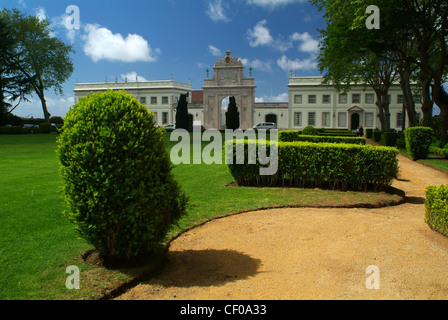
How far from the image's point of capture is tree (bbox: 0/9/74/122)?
138ft

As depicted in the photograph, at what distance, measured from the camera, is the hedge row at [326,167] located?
9023 millimetres

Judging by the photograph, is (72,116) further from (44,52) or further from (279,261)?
(44,52)

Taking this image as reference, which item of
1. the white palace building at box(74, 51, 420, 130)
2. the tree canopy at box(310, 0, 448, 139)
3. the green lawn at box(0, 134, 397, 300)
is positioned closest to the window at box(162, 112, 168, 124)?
the white palace building at box(74, 51, 420, 130)

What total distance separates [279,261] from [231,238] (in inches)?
46.1

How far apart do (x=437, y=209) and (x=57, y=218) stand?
6.86 meters

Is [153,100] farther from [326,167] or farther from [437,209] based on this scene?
[437,209]

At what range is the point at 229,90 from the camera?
54000 millimetres

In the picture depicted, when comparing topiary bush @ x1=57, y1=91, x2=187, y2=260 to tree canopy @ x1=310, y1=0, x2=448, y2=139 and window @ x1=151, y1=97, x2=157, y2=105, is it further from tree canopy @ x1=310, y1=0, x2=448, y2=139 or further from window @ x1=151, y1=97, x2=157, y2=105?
window @ x1=151, y1=97, x2=157, y2=105

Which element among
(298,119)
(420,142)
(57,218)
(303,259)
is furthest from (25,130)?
(298,119)

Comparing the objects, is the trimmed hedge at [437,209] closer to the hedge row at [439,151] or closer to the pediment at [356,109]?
the hedge row at [439,151]

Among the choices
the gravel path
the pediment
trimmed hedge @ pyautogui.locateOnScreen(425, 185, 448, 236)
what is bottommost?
the gravel path

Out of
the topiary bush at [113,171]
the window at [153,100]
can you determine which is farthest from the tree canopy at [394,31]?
the window at [153,100]

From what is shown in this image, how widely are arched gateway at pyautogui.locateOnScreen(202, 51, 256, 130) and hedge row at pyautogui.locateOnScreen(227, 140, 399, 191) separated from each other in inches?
1732

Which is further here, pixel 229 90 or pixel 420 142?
pixel 229 90
